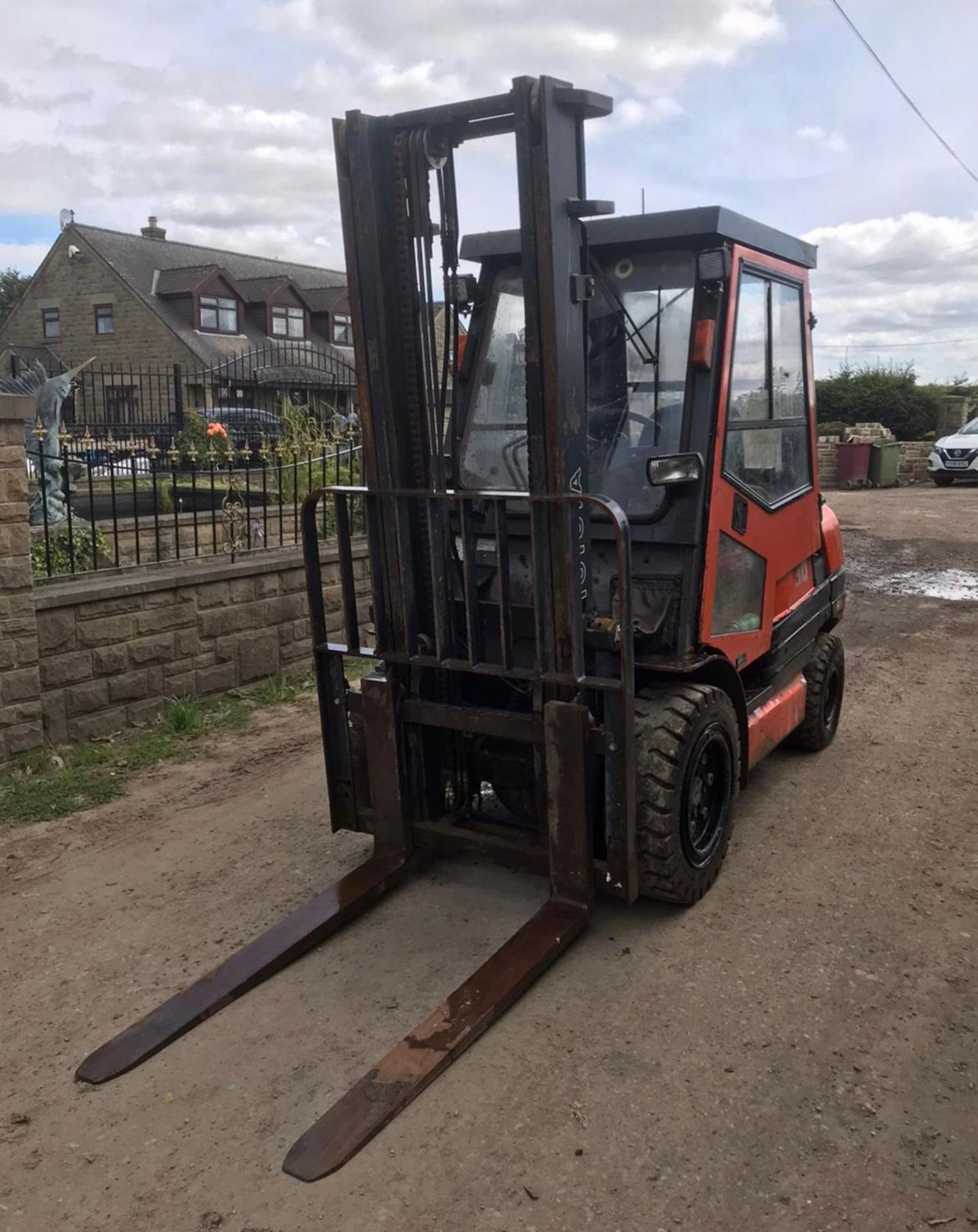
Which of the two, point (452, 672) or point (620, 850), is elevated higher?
point (452, 672)

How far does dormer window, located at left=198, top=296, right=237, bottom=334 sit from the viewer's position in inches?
1329

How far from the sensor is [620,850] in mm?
3750

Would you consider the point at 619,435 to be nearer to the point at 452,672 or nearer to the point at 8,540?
the point at 452,672

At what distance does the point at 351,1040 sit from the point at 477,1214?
0.84 m

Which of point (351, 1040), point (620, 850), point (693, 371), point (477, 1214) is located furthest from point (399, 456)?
point (477, 1214)

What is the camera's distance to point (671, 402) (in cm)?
416

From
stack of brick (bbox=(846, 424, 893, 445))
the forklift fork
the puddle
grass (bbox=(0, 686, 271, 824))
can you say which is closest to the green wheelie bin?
stack of brick (bbox=(846, 424, 893, 445))

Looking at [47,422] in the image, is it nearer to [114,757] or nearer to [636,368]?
[114,757]

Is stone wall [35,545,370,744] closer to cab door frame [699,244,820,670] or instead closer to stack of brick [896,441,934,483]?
cab door frame [699,244,820,670]

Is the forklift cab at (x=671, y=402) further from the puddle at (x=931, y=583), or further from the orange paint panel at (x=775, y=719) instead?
the puddle at (x=931, y=583)

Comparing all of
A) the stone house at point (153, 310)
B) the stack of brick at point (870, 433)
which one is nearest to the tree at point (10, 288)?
the stone house at point (153, 310)

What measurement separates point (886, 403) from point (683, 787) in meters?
26.0

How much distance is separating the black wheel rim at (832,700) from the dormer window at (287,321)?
105ft

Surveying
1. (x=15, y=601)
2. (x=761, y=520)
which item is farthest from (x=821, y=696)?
(x=15, y=601)
